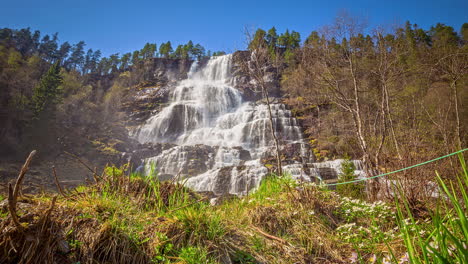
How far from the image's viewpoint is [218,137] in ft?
78.8

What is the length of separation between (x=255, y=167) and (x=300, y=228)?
1120cm

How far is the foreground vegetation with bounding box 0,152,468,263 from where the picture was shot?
1.21 meters

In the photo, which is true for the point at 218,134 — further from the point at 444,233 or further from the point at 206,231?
the point at 444,233

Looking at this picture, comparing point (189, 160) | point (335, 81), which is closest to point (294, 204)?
point (335, 81)

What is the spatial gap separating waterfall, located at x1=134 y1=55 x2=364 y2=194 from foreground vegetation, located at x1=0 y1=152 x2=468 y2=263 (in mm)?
5939

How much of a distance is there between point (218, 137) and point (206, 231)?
72.3 feet

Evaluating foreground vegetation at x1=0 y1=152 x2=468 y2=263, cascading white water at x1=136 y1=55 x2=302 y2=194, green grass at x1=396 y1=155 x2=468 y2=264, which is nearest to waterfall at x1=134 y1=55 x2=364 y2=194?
cascading white water at x1=136 y1=55 x2=302 y2=194

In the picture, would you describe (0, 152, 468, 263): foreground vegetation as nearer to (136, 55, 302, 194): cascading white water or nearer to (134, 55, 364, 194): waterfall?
(134, 55, 364, 194): waterfall

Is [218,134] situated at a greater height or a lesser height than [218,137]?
greater

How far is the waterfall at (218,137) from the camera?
13.8m

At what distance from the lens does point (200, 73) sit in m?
46.3

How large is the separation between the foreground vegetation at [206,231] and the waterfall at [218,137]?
19.5 feet

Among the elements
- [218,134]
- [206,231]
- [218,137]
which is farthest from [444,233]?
[218,134]

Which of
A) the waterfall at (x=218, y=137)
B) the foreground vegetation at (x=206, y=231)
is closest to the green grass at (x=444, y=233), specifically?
the foreground vegetation at (x=206, y=231)
